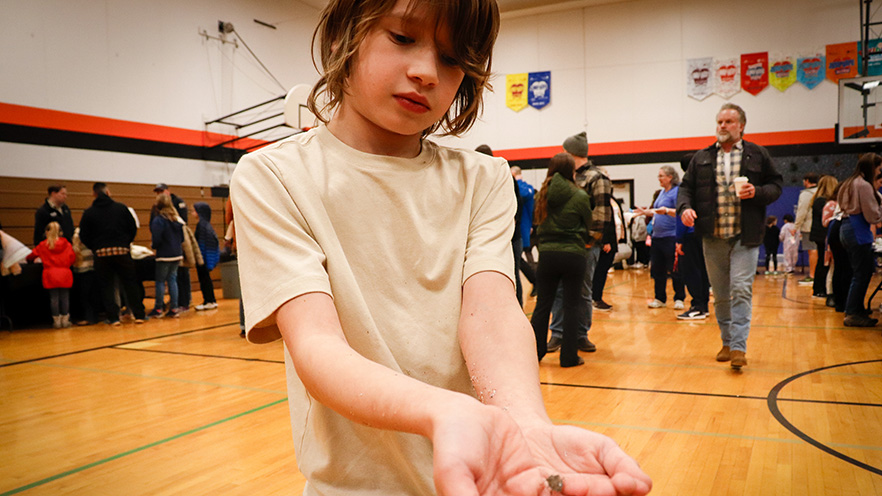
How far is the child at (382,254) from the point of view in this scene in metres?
0.76

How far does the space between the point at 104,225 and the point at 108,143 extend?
147 inches

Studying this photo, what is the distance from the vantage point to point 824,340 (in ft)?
18.3

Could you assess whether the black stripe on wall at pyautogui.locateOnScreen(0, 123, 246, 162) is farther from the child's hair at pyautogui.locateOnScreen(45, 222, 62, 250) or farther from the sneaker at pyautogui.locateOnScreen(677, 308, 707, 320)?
the sneaker at pyautogui.locateOnScreen(677, 308, 707, 320)

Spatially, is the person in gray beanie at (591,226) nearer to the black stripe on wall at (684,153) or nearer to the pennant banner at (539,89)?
the black stripe on wall at (684,153)

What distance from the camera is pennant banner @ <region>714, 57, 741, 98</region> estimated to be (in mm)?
13930

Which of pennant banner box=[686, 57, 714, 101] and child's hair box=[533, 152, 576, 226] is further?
pennant banner box=[686, 57, 714, 101]

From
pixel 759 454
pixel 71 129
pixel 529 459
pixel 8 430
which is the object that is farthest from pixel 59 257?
pixel 529 459

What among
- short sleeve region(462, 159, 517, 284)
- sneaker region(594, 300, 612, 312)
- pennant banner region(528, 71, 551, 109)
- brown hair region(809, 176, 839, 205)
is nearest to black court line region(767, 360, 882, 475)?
short sleeve region(462, 159, 517, 284)

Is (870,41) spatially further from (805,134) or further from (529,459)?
(529,459)

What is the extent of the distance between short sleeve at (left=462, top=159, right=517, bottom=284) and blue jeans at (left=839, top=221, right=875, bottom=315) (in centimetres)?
652

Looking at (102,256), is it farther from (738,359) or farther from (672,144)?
(672,144)

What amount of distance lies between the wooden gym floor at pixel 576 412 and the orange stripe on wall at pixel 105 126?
4.91 meters

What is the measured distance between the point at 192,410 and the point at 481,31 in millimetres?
3684

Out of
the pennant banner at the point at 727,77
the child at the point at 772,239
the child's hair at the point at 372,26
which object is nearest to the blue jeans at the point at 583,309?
the child's hair at the point at 372,26
